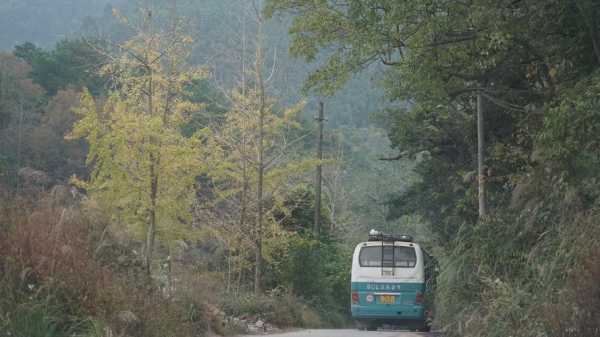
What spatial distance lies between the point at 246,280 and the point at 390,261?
307 inches

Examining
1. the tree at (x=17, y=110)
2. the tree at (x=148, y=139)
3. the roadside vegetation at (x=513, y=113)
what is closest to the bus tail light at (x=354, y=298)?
the roadside vegetation at (x=513, y=113)

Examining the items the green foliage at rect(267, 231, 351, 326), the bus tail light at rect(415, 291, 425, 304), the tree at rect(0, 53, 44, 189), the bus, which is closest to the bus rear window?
the bus

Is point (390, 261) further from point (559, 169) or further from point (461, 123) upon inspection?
point (559, 169)

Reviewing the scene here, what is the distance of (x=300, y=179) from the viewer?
105 ft

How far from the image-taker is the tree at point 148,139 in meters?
21.9

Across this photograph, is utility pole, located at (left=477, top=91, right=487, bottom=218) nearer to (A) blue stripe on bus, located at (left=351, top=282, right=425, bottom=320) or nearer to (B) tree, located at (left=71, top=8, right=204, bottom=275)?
(A) blue stripe on bus, located at (left=351, top=282, right=425, bottom=320)

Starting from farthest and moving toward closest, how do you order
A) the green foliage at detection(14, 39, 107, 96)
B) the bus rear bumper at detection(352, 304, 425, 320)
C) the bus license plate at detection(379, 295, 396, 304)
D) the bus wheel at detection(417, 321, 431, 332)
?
the green foliage at detection(14, 39, 107, 96) → the bus wheel at detection(417, 321, 431, 332) → the bus license plate at detection(379, 295, 396, 304) → the bus rear bumper at detection(352, 304, 425, 320)

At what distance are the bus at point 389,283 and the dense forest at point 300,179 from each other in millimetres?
1760

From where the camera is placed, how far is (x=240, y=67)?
27219 millimetres

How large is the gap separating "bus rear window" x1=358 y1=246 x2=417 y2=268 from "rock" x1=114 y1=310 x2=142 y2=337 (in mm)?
15163

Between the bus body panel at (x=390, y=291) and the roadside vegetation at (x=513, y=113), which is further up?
the roadside vegetation at (x=513, y=113)

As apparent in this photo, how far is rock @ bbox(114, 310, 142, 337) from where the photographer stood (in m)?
10.1

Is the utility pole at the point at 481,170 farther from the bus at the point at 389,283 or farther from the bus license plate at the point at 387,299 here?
the bus license plate at the point at 387,299

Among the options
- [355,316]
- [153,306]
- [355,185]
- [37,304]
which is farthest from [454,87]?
[355,185]
